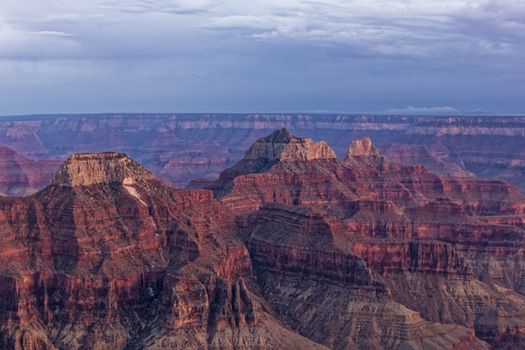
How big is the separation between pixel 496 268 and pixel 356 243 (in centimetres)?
3691

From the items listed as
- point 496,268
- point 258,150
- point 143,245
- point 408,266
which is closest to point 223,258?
point 143,245

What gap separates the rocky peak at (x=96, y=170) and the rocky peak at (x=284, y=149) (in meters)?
56.8

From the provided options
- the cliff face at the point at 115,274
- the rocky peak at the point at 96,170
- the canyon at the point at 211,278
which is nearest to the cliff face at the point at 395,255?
the canyon at the point at 211,278

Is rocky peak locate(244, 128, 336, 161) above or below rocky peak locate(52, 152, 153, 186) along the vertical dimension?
below

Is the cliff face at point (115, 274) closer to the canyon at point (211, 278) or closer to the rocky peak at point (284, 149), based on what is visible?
the canyon at point (211, 278)

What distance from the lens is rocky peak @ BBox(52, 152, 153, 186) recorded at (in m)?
126

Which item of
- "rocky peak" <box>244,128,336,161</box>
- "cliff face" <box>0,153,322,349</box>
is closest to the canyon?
"cliff face" <box>0,153,322,349</box>

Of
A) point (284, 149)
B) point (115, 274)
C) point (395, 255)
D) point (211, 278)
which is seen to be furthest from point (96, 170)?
point (284, 149)

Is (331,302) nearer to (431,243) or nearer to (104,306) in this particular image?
(431,243)

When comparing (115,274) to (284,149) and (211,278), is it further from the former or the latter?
(284,149)

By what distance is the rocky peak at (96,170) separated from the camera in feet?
415

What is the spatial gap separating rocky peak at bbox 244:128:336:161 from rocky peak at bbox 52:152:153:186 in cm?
5682

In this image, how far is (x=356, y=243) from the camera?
133 metres

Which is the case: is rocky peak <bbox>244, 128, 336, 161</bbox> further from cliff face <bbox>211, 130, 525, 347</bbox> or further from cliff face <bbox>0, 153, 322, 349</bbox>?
cliff face <bbox>0, 153, 322, 349</bbox>
